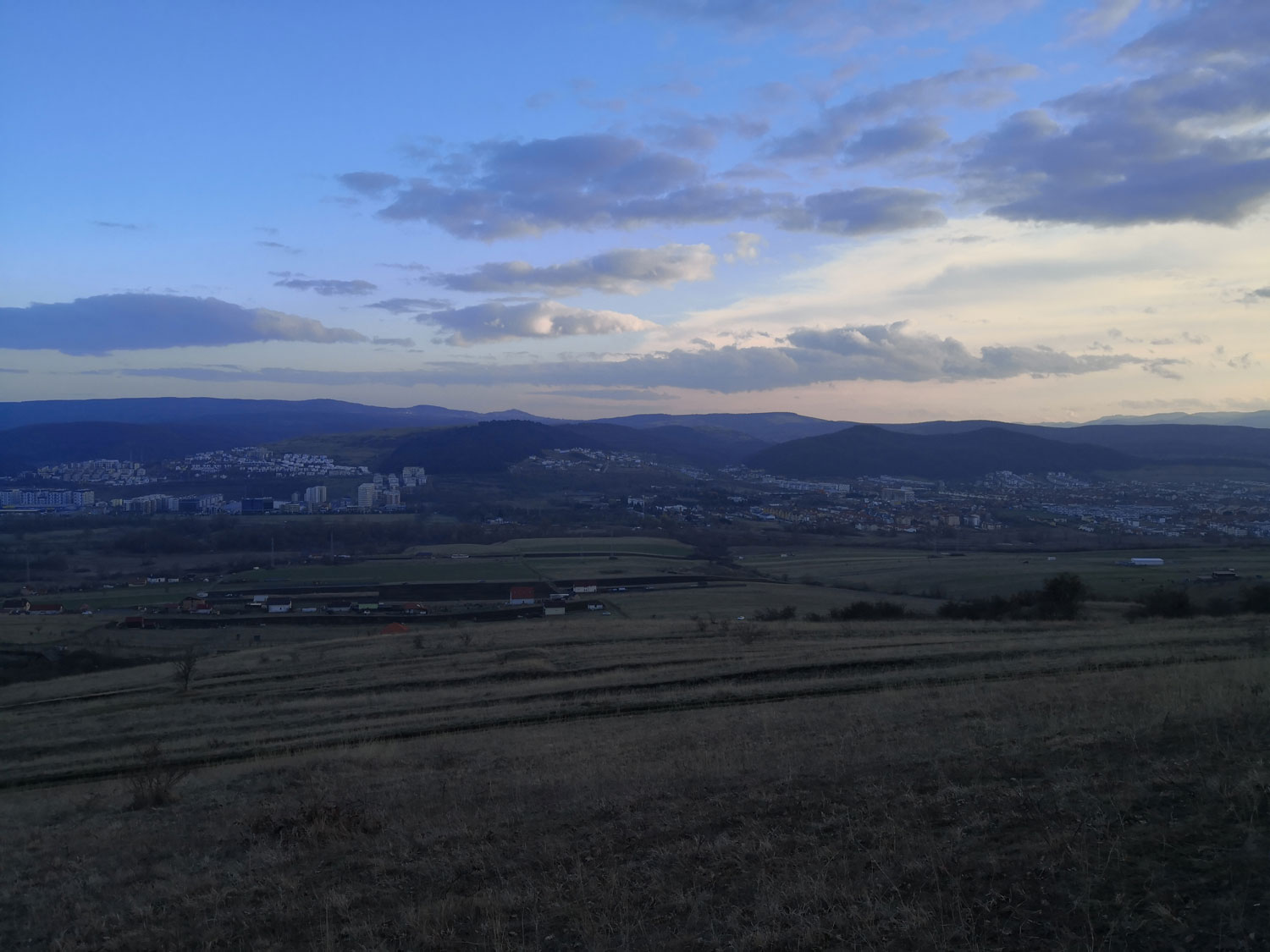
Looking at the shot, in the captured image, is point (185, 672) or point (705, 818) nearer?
point (705, 818)

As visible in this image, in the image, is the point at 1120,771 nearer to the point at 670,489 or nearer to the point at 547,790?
the point at 547,790

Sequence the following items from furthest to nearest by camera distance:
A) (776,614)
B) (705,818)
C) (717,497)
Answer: (717,497)
(776,614)
(705,818)

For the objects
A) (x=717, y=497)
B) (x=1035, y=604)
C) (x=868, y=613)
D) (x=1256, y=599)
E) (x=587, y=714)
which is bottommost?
(x=868, y=613)

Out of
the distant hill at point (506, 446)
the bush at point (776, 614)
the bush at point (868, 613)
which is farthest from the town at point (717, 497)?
the bush at point (776, 614)

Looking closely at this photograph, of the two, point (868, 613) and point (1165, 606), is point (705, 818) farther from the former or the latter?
point (868, 613)

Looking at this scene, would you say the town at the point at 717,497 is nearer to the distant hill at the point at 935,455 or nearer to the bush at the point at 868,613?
the distant hill at the point at 935,455

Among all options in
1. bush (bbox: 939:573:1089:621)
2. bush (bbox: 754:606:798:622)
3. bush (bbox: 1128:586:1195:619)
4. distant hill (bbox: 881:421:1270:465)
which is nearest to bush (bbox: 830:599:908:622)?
bush (bbox: 939:573:1089:621)

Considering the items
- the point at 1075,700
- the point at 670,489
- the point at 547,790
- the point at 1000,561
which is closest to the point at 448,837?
the point at 547,790

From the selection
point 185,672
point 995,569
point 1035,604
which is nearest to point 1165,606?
point 1035,604
